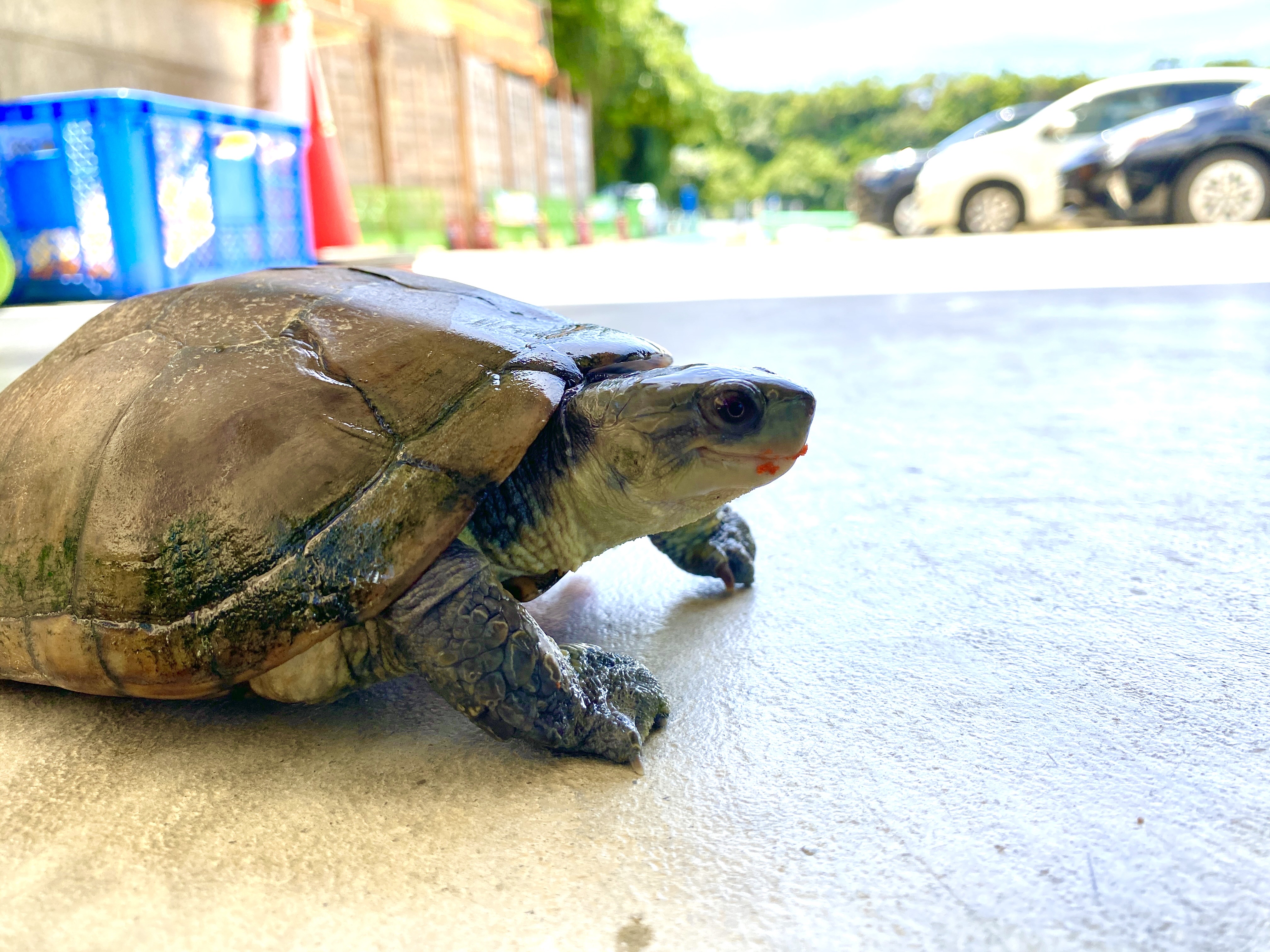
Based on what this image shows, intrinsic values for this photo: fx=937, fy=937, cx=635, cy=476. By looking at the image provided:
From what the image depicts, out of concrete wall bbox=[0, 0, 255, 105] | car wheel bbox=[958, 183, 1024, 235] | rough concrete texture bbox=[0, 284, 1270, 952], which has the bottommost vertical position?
rough concrete texture bbox=[0, 284, 1270, 952]

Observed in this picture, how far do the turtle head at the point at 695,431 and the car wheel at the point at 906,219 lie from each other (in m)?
9.86

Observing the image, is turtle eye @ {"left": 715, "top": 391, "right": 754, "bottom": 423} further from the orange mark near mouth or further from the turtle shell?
the turtle shell

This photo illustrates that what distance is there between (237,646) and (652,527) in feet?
1.87

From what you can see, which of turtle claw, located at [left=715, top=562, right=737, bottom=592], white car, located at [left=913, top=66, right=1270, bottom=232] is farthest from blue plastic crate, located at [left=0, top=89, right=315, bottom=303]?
white car, located at [left=913, top=66, right=1270, bottom=232]

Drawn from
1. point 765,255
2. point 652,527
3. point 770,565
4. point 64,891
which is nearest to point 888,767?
point 652,527

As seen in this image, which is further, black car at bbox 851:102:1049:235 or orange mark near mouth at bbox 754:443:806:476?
black car at bbox 851:102:1049:235

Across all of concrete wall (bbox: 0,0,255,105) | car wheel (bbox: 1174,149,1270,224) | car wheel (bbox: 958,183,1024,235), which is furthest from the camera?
car wheel (bbox: 958,183,1024,235)

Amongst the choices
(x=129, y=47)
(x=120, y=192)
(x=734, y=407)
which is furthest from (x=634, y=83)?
(x=734, y=407)

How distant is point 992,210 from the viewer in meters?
9.86

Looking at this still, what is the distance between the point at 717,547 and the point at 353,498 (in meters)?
0.72

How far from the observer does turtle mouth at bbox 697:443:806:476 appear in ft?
3.97

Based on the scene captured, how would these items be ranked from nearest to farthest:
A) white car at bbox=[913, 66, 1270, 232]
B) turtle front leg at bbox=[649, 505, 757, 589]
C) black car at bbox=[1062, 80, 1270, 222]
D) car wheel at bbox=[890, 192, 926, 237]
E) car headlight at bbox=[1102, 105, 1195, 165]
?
turtle front leg at bbox=[649, 505, 757, 589] < black car at bbox=[1062, 80, 1270, 222] < car headlight at bbox=[1102, 105, 1195, 165] < white car at bbox=[913, 66, 1270, 232] < car wheel at bbox=[890, 192, 926, 237]

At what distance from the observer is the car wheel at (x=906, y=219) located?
10477mm

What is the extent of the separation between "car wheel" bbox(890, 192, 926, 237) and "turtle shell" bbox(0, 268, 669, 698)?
9.92 m
